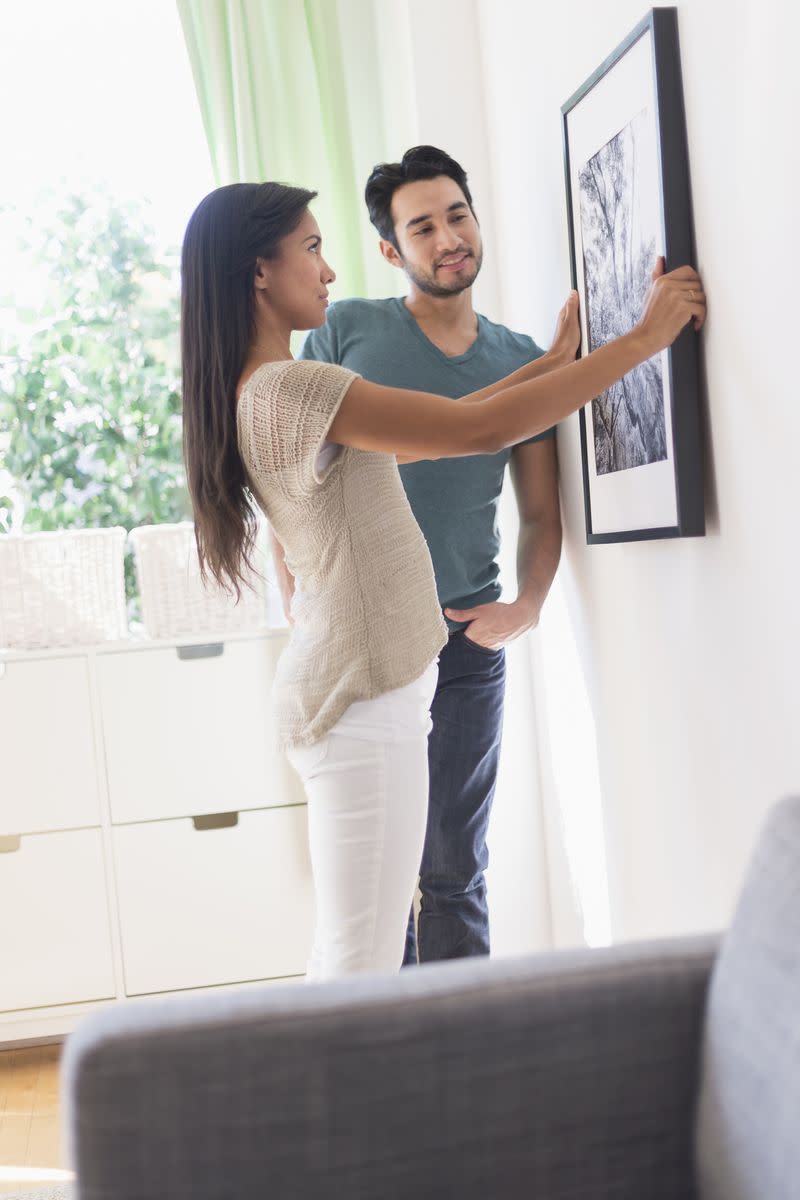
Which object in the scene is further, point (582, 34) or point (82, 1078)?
point (582, 34)

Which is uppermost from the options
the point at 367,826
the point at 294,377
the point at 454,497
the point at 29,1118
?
the point at 294,377

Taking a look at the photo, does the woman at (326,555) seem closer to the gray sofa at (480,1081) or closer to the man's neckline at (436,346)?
the man's neckline at (436,346)

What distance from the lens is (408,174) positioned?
6.88 feet

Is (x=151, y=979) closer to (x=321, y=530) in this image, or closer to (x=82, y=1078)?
(x=321, y=530)

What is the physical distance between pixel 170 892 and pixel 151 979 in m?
0.19

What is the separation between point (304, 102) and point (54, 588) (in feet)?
4.00

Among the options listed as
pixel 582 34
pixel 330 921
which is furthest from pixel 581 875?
pixel 582 34

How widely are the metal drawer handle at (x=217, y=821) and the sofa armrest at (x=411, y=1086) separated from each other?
1925mm

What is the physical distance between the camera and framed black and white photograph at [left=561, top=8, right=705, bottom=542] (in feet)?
4.78

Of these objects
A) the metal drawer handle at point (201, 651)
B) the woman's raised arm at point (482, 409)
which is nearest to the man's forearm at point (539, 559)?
Answer: the woman's raised arm at point (482, 409)

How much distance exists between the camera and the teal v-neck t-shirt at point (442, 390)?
2072 millimetres

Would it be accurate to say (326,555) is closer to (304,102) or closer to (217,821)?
(217,821)

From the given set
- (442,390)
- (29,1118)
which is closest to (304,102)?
(442,390)

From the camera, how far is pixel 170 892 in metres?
2.74
